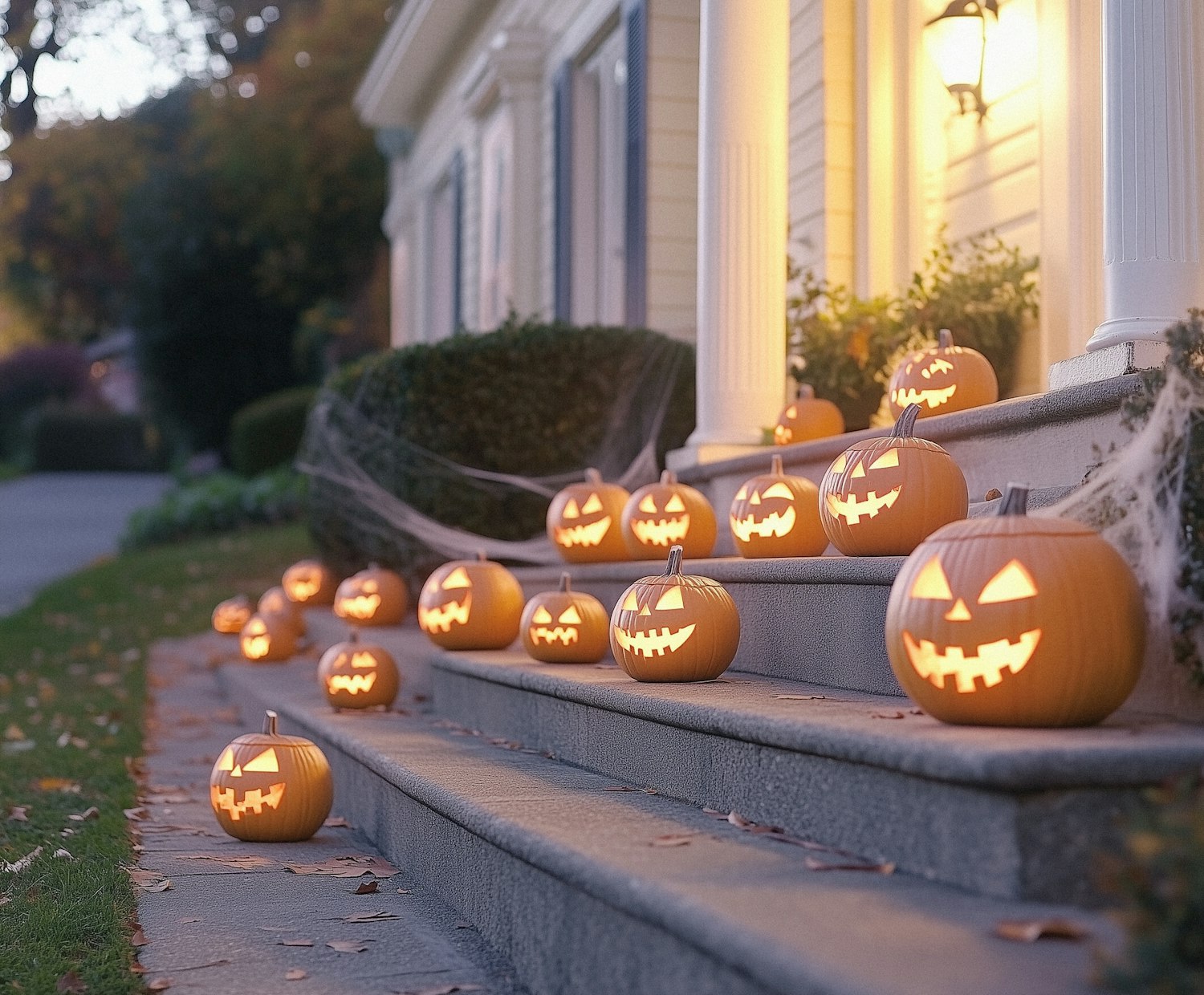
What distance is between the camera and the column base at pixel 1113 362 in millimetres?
3477

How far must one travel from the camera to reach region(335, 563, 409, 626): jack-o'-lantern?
6.91m

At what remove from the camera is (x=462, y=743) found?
4.09 metres

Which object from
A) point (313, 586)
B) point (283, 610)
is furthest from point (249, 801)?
Answer: point (313, 586)

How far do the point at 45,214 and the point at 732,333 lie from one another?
27427 mm

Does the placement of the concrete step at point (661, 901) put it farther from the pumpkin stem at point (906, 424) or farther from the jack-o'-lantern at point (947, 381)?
the jack-o'-lantern at point (947, 381)

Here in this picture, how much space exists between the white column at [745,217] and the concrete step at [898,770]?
2298 mm

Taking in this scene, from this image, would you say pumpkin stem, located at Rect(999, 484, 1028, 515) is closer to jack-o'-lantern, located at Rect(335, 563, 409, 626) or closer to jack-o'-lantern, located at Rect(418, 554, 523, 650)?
jack-o'-lantern, located at Rect(418, 554, 523, 650)

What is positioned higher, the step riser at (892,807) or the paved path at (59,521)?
the paved path at (59,521)

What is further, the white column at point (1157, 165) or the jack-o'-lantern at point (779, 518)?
the jack-o'-lantern at point (779, 518)

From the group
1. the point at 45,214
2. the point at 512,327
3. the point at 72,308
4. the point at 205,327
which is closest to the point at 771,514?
the point at 512,327

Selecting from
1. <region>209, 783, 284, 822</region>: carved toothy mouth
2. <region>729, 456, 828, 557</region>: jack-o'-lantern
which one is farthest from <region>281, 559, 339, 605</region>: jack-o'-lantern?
<region>729, 456, 828, 557</region>: jack-o'-lantern

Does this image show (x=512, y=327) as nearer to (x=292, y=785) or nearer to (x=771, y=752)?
(x=292, y=785)

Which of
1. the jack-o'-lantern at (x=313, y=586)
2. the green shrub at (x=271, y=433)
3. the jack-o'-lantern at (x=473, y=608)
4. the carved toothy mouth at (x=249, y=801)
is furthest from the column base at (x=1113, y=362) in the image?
the green shrub at (x=271, y=433)

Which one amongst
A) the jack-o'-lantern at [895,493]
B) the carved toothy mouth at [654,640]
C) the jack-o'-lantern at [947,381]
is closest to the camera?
the jack-o'-lantern at [895,493]
